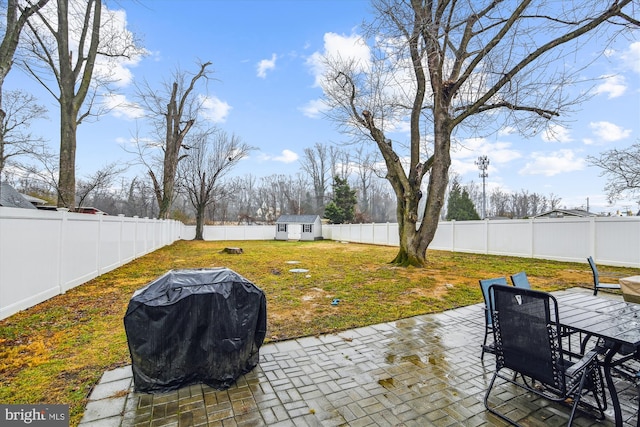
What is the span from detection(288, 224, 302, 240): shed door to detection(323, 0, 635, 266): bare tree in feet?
56.6

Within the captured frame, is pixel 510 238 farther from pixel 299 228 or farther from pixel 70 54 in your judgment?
pixel 299 228

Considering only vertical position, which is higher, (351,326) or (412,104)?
(412,104)

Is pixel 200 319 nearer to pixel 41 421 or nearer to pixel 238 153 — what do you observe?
pixel 41 421

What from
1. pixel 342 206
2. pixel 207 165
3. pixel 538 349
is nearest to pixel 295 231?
pixel 342 206

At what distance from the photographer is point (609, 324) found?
82.9 inches

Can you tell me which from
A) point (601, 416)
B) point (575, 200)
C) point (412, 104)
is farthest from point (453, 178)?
→ point (601, 416)

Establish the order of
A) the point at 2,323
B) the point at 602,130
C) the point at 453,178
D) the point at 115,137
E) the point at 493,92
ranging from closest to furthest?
the point at 2,323 < the point at 493,92 < the point at 602,130 < the point at 115,137 < the point at 453,178

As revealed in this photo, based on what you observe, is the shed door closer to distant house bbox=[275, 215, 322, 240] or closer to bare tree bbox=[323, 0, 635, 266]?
distant house bbox=[275, 215, 322, 240]

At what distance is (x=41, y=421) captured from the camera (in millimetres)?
1984

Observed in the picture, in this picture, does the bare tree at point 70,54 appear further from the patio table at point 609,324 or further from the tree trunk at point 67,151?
the patio table at point 609,324

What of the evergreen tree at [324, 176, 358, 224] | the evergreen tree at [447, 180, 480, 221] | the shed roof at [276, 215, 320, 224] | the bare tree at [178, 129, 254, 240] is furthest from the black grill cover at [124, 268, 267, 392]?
the evergreen tree at [447, 180, 480, 221]

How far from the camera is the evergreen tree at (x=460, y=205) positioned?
30.6 metres

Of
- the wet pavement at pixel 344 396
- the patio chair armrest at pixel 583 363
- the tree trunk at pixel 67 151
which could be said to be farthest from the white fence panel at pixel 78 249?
the patio chair armrest at pixel 583 363

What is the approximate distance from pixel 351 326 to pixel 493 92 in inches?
265
